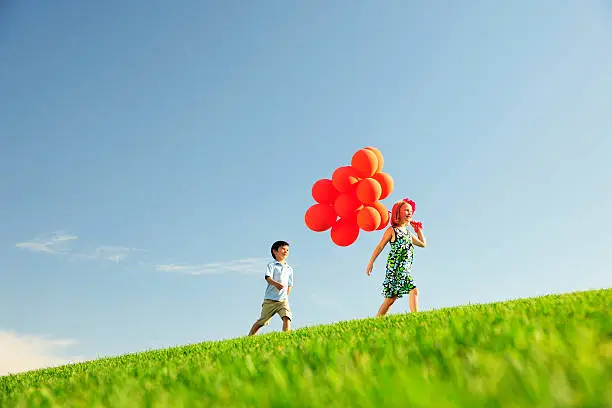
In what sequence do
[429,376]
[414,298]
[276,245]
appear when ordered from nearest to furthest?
[429,376] → [414,298] → [276,245]

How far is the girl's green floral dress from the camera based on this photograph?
861cm

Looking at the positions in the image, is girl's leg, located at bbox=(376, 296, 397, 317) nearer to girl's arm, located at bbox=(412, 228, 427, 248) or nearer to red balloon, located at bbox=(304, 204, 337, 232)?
girl's arm, located at bbox=(412, 228, 427, 248)

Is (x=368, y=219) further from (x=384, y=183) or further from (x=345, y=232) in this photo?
(x=384, y=183)

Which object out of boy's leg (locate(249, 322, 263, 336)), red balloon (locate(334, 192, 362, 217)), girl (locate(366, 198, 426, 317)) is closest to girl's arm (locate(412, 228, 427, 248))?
girl (locate(366, 198, 426, 317))

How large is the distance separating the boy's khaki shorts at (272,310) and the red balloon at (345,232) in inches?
59.3

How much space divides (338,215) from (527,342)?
23.8ft

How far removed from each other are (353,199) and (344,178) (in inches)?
15.9

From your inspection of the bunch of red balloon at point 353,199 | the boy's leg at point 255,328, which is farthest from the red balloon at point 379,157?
the boy's leg at point 255,328

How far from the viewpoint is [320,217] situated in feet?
31.3

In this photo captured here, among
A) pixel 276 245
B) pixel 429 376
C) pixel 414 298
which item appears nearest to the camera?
pixel 429 376

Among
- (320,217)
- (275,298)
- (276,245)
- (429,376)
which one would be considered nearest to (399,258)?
(320,217)

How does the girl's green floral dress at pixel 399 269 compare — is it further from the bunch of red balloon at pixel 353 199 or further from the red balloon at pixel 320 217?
the red balloon at pixel 320 217

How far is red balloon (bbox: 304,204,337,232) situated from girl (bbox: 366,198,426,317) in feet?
3.87

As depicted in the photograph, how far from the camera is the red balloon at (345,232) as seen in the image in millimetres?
9438
